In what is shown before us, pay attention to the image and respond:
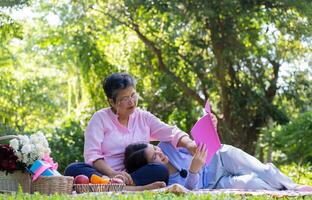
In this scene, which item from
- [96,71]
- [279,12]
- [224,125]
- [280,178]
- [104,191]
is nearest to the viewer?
[104,191]

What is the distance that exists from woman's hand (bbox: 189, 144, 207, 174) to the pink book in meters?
0.04

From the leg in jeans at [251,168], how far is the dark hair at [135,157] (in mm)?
594

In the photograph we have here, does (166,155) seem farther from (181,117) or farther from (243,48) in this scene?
(181,117)

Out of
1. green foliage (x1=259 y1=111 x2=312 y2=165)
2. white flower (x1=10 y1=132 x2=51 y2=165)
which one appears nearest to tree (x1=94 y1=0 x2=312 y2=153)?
green foliage (x1=259 y1=111 x2=312 y2=165)

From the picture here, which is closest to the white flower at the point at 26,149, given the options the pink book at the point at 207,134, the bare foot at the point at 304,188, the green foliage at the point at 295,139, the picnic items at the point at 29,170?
the picnic items at the point at 29,170

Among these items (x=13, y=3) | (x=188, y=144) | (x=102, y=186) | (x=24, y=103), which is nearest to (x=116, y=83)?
(x=188, y=144)

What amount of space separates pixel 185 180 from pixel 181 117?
5557mm

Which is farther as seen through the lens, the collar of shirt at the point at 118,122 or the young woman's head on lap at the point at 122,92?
the collar of shirt at the point at 118,122

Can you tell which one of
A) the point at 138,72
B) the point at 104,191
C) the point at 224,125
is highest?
the point at 138,72

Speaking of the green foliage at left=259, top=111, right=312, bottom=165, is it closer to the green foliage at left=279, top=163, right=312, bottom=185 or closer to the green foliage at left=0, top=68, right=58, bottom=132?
the green foliage at left=279, top=163, right=312, bottom=185

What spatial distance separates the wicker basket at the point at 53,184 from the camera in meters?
3.89

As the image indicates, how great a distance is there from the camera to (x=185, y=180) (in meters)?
4.66

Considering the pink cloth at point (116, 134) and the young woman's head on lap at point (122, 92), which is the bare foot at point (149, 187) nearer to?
the pink cloth at point (116, 134)

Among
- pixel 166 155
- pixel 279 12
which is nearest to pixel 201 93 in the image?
pixel 279 12
